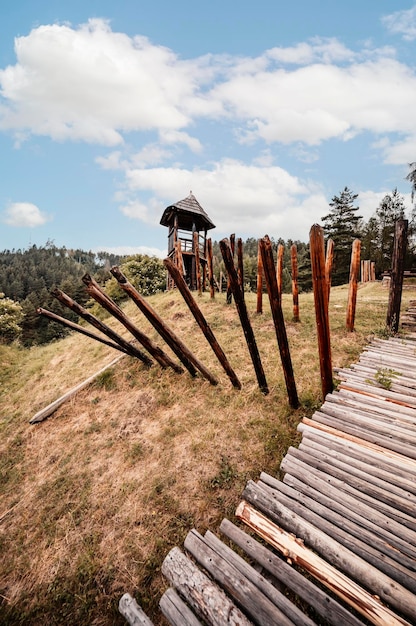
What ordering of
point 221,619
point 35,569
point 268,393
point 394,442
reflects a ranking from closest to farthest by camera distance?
point 221,619 < point 394,442 < point 35,569 < point 268,393

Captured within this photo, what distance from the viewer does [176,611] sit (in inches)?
83.1

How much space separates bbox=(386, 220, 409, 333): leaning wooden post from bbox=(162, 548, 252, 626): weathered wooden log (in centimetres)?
705

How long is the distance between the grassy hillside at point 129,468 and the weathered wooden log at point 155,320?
94 centimetres

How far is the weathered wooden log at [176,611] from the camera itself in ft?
6.67

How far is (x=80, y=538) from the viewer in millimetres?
3719

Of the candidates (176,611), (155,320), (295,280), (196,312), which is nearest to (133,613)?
(176,611)

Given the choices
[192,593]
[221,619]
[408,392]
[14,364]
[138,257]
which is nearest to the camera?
[221,619]

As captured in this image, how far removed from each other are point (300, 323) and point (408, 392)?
174 inches

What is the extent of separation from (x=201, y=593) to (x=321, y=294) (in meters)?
3.14

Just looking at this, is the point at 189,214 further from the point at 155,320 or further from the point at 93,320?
the point at 155,320

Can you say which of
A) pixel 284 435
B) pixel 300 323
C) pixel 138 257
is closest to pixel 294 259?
pixel 300 323

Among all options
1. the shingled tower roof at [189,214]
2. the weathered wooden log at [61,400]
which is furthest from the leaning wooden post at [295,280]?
the shingled tower roof at [189,214]

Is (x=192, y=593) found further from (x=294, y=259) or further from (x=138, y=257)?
(x=138, y=257)

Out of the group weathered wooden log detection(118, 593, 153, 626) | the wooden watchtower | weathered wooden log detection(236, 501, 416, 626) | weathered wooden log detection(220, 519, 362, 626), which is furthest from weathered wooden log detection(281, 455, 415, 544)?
the wooden watchtower
